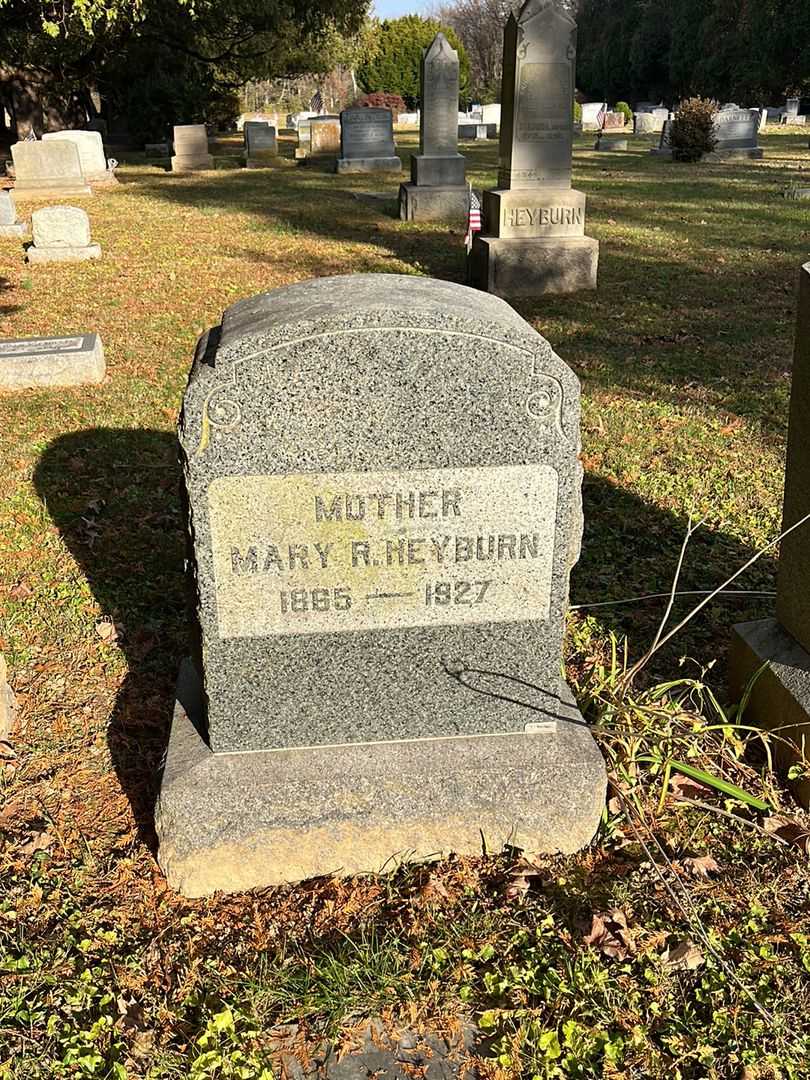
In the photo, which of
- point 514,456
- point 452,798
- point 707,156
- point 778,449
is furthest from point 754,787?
point 707,156

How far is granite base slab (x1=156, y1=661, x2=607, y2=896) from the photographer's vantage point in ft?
9.12

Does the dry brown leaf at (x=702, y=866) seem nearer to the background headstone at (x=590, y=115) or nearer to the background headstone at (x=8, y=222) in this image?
the background headstone at (x=8, y=222)

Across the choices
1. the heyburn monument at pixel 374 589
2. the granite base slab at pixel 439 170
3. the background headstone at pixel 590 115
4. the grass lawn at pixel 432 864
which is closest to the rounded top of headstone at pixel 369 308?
the heyburn monument at pixel 374 589

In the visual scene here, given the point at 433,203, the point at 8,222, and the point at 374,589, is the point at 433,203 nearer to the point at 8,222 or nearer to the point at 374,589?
the point at 8,222

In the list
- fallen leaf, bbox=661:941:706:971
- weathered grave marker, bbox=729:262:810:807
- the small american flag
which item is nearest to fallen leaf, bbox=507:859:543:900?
fallen leaf, bbox=661:941:706:971

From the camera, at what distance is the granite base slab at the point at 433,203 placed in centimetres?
1512

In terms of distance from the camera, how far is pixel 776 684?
10.7 feet

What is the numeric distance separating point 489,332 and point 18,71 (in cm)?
2815

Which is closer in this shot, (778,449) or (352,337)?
(352,337)

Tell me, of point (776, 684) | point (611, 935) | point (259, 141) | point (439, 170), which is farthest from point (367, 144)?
point (611, 935)

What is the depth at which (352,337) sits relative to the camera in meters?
2.57

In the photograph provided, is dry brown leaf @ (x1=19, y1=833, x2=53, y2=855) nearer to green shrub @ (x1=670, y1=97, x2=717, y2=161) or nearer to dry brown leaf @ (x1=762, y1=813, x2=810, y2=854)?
dry brown leaf @ (x1=762, y1=813, x2=810, y2=854)

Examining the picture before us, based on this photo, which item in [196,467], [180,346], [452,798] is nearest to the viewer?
[196,467]

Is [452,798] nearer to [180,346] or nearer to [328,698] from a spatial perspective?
[328,698]
